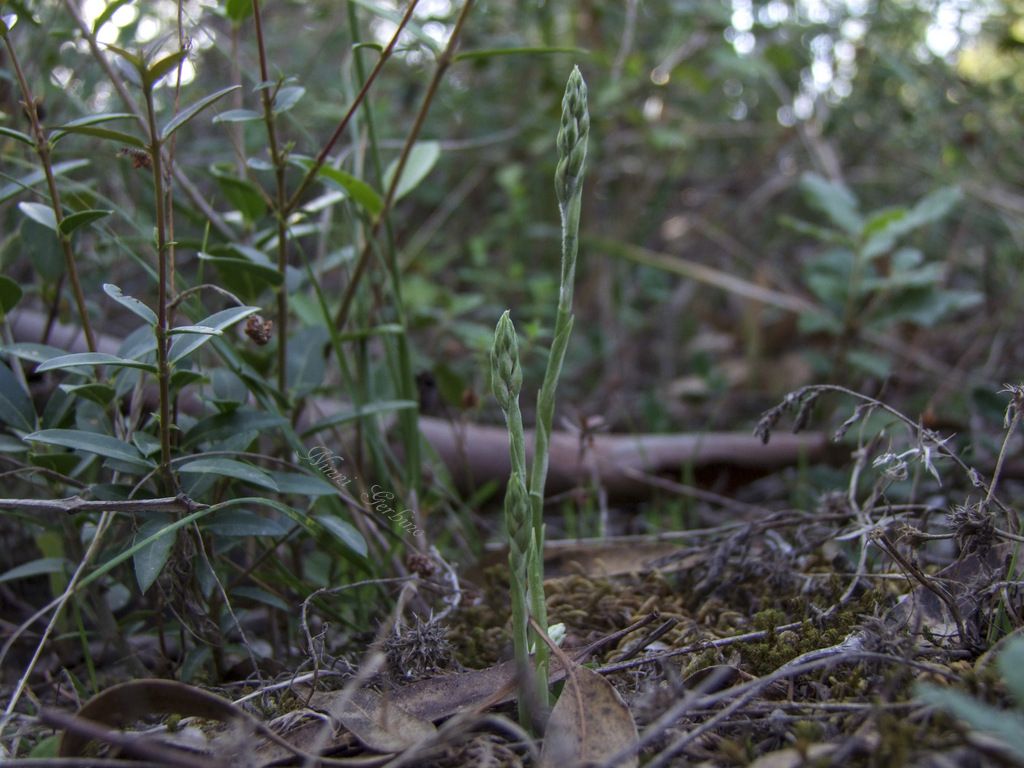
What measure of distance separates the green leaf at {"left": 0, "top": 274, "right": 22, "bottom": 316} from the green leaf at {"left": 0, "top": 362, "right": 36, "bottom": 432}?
0.10 meters

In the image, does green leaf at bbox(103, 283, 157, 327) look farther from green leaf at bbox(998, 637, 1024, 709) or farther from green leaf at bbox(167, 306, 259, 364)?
green leaf at bbox(998, 637, 1024, 709)

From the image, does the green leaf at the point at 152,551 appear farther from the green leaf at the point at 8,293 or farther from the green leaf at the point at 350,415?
the green leaf at the point at 8,293

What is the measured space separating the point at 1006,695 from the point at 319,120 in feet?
9.25

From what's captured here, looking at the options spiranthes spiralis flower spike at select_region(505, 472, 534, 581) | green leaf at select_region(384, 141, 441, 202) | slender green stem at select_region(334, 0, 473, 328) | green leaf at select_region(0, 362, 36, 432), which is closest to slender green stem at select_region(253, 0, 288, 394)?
slender green stem at select_region(334, 0, 473, 328)

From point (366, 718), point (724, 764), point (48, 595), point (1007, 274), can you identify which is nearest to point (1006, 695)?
point (724, 764)

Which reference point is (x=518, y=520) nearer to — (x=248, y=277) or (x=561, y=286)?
(x=561, y=286)

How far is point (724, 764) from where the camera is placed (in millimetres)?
917

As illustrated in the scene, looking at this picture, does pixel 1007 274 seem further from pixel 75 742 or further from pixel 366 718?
pixel 75 742

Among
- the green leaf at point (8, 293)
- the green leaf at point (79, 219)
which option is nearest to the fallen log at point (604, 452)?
the green leaf at point (8, 293)

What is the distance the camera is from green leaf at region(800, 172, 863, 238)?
8.04ft

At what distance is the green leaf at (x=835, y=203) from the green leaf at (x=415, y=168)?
4.18 ft

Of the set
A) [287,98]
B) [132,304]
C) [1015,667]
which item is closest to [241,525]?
[132,304]

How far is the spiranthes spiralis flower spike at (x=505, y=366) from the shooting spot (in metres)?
0.95

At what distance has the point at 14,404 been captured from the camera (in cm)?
128
